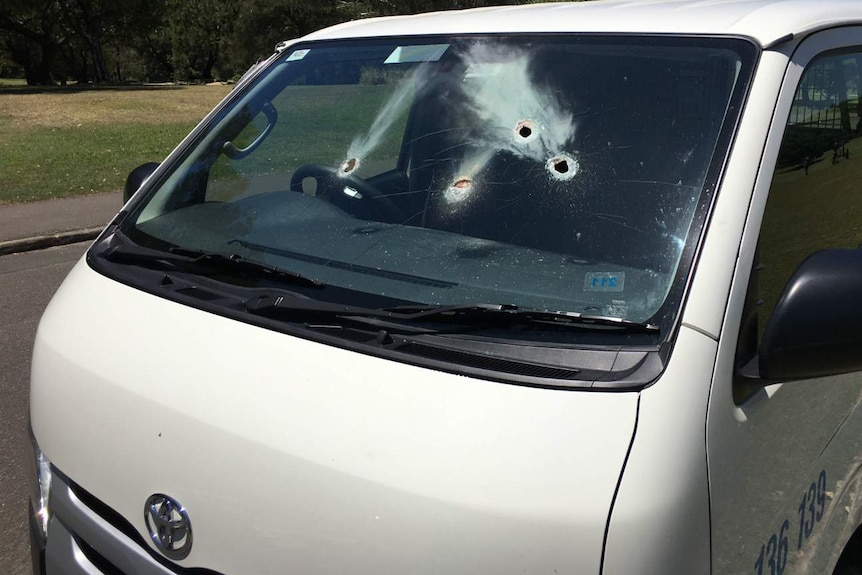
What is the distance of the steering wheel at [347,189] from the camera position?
2.27 m

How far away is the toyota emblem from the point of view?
1.61 m

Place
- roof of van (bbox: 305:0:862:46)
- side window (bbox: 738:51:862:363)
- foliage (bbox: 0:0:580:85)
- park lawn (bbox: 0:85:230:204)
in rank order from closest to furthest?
1. side window (bbox: 738:51:862:363)
2. roof of van (bbox: 305:0:862:46)
3. park lawn (bbox: 0:85:230:204)
4. foliage (bbox: 0:0:580:85)

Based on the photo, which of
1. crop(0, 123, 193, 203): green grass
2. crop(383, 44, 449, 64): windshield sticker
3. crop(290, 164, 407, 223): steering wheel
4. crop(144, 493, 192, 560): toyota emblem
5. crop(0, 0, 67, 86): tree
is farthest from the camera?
crop(0, 0, 67, 86): tree

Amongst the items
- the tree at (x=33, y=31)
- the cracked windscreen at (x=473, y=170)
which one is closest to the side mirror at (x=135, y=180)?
the cracked windscreen at (x=473, y=170)

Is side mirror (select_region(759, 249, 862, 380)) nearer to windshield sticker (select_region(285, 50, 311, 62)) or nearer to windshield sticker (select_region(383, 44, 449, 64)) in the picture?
windshield sticker (select_region(383, 44, 449, 64))

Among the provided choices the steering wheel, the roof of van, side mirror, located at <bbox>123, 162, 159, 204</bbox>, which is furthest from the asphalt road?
the roof of van

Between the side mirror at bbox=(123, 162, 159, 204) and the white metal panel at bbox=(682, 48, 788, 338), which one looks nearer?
the white metal panel at bbox=(682, 48, 788, 338)

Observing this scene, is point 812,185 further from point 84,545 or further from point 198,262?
point 84,545

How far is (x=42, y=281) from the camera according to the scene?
7.05 m

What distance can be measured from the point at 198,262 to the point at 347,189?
545 mm

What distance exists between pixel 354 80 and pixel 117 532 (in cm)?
155

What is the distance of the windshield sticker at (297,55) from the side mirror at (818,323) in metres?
1.83

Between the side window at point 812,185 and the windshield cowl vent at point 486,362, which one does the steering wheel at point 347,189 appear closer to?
the windshield cowl vent at point 486,362

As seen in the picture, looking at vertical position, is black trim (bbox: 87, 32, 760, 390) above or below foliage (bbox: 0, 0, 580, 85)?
below
